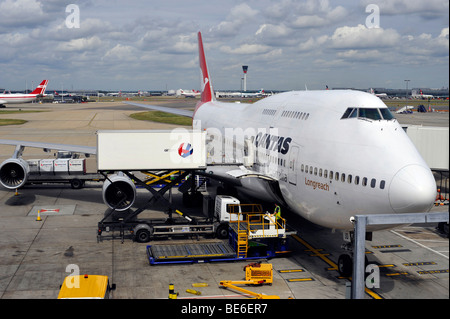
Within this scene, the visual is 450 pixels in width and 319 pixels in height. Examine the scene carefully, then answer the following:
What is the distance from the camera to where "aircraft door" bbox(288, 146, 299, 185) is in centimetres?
2020

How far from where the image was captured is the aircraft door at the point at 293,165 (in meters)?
20.2

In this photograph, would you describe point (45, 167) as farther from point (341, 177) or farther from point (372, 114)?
point (372, 114)

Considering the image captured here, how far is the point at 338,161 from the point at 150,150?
31.3 feet

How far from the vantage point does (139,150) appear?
75.8 feet

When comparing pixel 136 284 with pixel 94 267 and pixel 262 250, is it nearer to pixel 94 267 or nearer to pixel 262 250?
pixel 94 267

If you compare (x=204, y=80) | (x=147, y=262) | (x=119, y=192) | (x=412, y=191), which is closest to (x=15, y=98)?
(x=204, y=80)

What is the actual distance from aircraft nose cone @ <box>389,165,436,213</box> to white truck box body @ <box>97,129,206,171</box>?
10614 millimetres

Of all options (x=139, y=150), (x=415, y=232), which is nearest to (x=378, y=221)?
(x=139, y=150)

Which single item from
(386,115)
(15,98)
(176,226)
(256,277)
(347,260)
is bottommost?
(256,277)

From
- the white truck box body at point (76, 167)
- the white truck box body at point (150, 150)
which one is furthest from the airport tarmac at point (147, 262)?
the white truck box body at point (76, 167)

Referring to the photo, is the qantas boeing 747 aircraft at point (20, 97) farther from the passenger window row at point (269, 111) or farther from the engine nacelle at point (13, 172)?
the passenger window row at point (269, 111)

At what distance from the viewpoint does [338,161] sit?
17609 mm
